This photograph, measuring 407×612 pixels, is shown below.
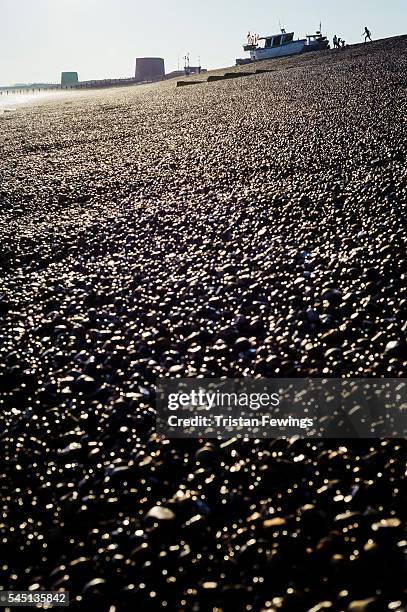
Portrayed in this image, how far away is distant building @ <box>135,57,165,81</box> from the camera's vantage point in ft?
332

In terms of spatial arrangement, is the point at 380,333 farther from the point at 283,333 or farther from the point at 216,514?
the point at 216,514

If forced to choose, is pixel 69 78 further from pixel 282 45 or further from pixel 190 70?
pixel 282 45

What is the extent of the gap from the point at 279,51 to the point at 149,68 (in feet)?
225

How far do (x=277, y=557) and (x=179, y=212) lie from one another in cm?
229

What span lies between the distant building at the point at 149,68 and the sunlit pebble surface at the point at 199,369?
111159 mm

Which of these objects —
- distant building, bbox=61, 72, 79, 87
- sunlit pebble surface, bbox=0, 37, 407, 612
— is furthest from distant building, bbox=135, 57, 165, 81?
sunlit pebble surface, bbox=0, 37, 407, 612

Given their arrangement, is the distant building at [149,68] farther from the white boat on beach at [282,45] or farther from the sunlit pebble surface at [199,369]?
the sunlit pebble surface at [199,369]

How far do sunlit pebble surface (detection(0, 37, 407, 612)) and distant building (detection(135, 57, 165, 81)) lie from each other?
111 meters

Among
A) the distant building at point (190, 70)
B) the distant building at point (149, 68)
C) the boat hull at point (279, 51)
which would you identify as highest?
the distant building at point (149, 68)

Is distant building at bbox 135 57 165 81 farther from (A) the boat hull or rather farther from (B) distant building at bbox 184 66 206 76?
(A) the boat hull

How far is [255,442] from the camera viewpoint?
1145 mm

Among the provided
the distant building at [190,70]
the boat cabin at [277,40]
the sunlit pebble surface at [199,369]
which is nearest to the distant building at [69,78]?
the distant building at [190,70]

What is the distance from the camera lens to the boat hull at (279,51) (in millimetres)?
43844

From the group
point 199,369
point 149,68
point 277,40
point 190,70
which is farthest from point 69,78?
point 199,369
